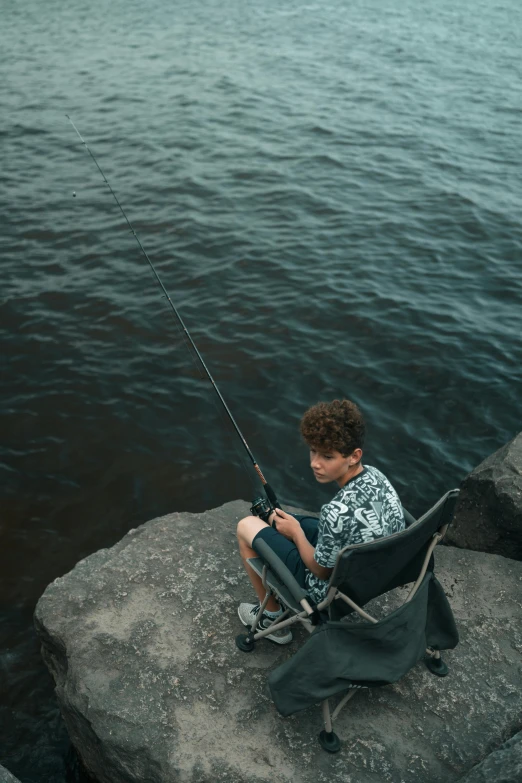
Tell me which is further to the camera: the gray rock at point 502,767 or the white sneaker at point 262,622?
the white sneaker at point 262,622

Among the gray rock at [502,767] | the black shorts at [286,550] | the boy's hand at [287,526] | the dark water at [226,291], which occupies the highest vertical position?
the boy's hand at [287,526]

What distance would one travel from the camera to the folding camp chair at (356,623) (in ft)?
10.9

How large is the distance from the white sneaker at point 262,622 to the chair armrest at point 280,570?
392 millimetres

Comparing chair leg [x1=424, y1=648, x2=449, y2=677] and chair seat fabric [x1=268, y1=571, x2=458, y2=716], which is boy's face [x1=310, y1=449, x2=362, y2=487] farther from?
chair leg [x1=424, y1=648, x2=449, y2=677]

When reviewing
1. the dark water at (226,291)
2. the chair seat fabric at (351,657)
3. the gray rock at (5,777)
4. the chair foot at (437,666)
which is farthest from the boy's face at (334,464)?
the dark water at (226,291)

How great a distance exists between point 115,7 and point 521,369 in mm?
19682

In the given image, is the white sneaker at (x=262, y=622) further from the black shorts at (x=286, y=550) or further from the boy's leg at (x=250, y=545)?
the black shorts at (x=286, y=550)

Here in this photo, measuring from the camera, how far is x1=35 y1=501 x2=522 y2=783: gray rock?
11.6 ft

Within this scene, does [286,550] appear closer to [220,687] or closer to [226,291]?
[220,687]

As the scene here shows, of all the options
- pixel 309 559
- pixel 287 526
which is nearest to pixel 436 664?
pixel 309 559

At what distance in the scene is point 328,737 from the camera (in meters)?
3.55

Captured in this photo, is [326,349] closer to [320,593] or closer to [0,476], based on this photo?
[0,476]

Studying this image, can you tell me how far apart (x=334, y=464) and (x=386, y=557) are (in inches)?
19.1

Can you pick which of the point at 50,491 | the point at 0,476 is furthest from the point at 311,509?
the point at 0,476
